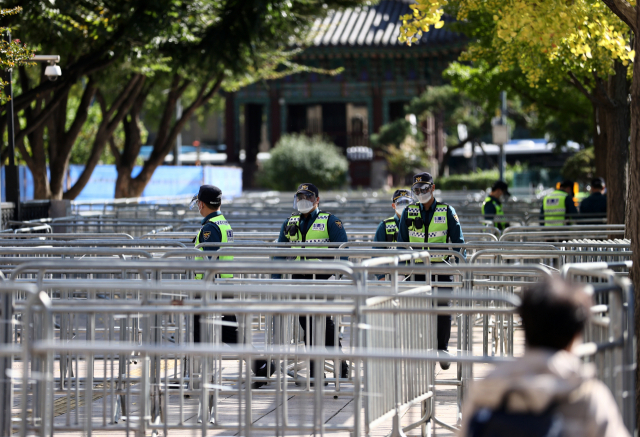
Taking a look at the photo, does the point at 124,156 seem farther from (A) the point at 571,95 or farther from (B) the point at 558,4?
(B) the point at 558,4

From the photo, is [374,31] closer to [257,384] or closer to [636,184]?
[257,384]

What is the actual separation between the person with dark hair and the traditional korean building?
48323 mm

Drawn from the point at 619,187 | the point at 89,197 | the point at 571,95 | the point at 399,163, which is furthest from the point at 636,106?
the point at 399,163

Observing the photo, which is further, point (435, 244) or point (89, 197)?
point (89, 197)

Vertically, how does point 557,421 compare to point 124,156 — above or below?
below

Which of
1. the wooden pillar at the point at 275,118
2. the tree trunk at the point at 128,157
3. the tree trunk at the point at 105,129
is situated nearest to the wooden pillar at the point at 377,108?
the wooden pillar at the point at 275,118

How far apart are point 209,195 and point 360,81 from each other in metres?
45.6

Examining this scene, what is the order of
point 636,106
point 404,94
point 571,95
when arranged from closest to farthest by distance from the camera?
point 636,106, point 571,95, point 404,94

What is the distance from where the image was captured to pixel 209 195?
8156 mm

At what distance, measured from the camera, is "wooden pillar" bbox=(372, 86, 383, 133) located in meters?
53.0

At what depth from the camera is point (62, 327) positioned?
279 inches

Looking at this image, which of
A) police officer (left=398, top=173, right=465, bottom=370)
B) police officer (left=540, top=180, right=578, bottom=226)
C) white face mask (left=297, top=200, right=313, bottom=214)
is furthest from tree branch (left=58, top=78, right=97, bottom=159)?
police officer (left=398, top=173, right=465, bottom=370)

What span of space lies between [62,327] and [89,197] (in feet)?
81.7

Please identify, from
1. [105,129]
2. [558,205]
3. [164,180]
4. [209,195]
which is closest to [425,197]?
[209,195]
